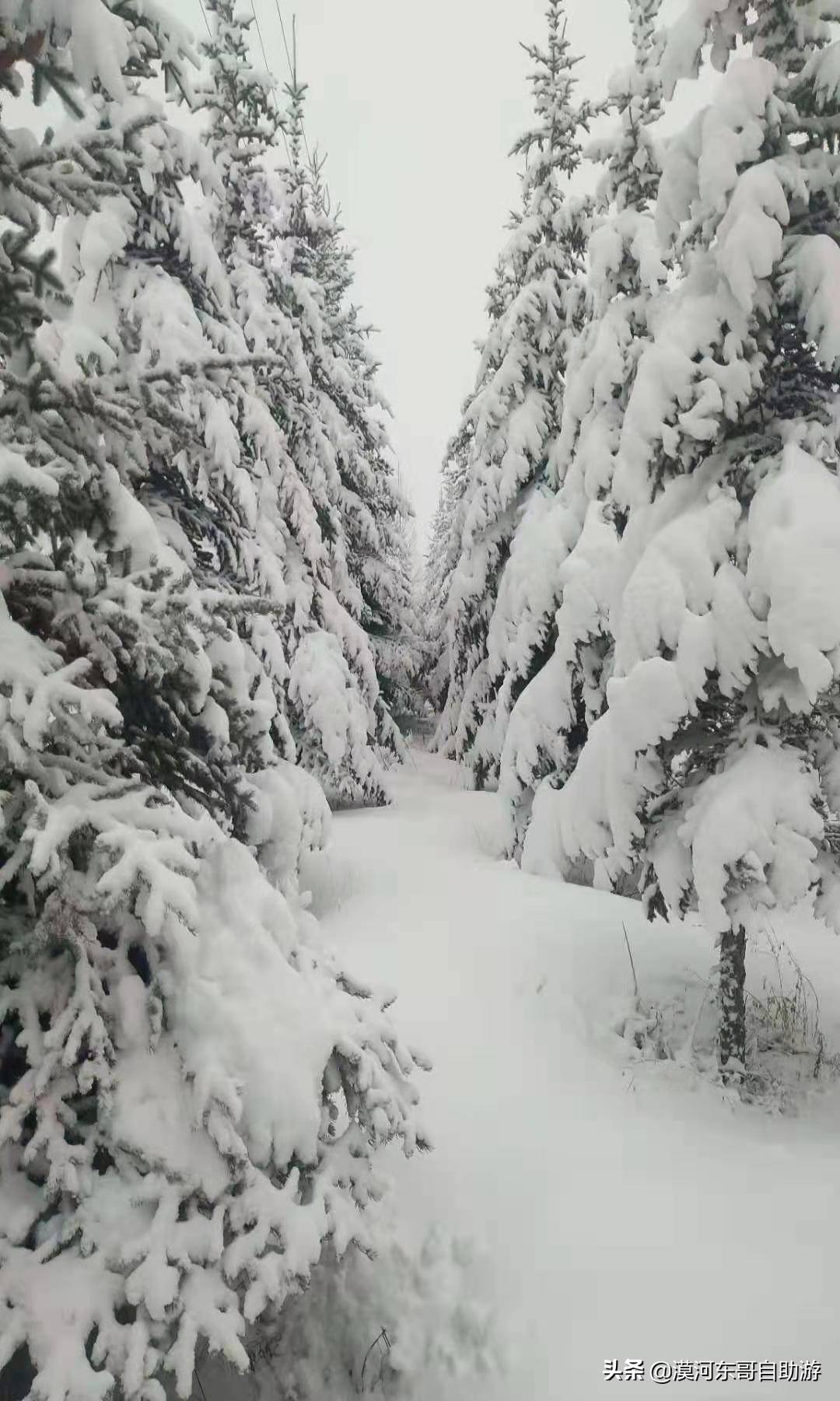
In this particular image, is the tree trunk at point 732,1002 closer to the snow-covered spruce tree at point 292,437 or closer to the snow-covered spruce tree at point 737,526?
the snow-covered spruce tree at point 737,526

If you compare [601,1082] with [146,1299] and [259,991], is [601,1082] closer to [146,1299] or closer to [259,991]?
[259,991]

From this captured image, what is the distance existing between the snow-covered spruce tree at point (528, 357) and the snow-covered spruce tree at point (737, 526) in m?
6.29

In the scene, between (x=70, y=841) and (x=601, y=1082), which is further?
(x=601, y=1082)

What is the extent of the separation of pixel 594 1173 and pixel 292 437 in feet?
37.1

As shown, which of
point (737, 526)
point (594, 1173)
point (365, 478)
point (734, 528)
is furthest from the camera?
point (365, 478)

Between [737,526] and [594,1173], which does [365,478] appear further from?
[594,1173]

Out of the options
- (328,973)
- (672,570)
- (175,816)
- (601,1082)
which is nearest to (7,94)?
(175,816)

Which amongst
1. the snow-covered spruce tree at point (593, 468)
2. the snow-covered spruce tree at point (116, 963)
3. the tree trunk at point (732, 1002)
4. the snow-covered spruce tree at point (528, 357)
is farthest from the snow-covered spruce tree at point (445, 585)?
the snow-covered spruce tree at point (116, 963)

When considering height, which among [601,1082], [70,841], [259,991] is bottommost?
[601,1082]

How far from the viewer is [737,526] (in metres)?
5.26

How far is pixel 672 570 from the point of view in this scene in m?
5.08

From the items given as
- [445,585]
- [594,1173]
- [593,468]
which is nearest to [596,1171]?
[594,1173]

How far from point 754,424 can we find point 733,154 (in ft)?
5.53

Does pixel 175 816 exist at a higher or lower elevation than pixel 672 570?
lower
